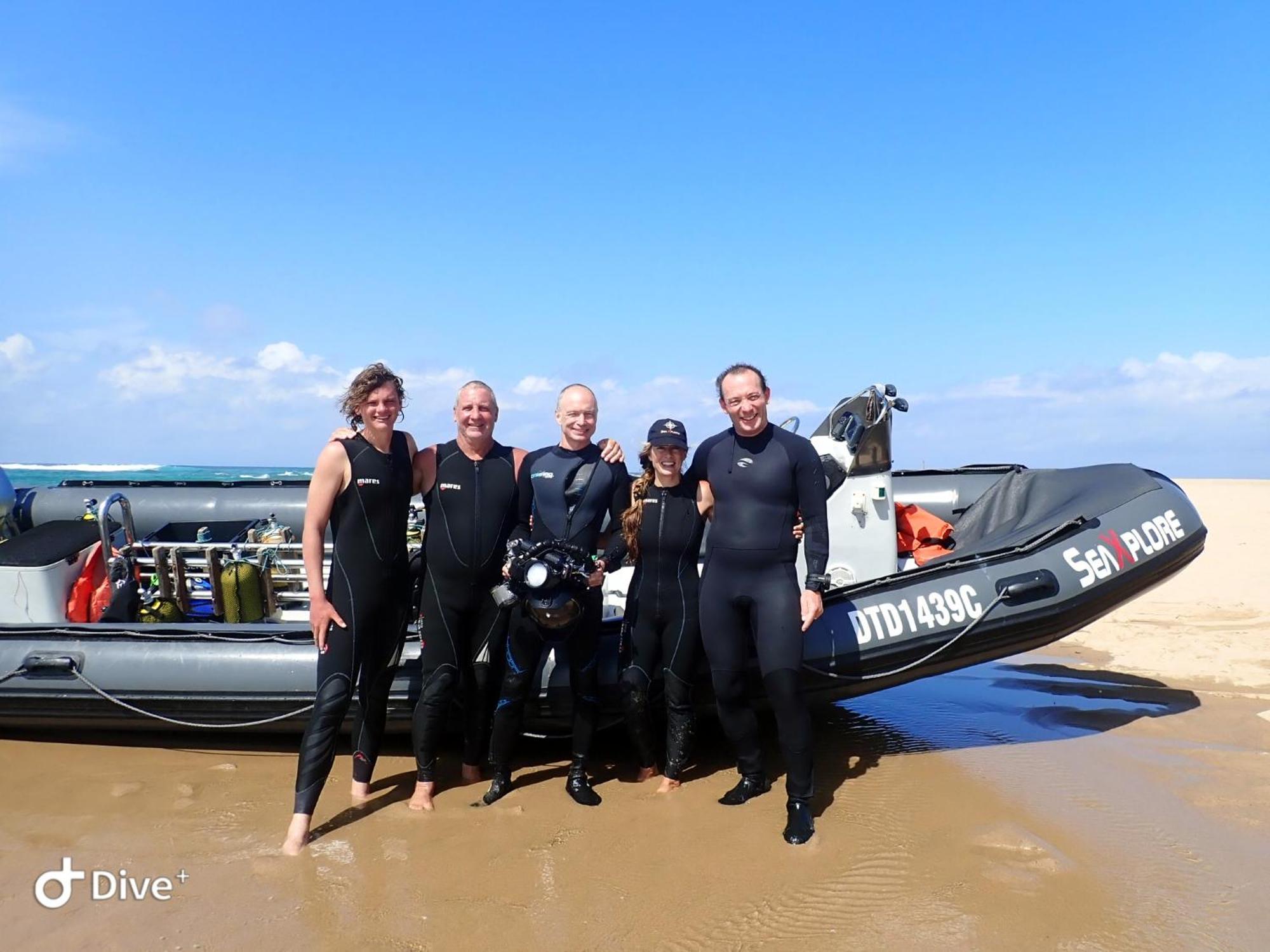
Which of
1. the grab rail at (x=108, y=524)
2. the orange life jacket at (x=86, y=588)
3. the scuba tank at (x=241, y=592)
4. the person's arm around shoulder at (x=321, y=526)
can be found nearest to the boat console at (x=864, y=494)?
the person's arm around shoulder at (x=321, y=526)

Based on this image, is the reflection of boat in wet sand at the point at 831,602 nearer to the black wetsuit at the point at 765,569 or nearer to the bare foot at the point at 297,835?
the black wetsuit at the point at 765,569

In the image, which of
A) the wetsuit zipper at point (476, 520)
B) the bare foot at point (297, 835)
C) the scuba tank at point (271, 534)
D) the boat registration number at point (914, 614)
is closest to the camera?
the bare foot at point (297, 835)

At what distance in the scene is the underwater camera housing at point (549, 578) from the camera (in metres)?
2.93

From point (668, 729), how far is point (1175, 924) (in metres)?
1.67

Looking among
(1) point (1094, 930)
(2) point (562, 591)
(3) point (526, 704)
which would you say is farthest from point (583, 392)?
(1) point (1094, 930)

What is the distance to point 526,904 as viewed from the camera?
98.2 inches

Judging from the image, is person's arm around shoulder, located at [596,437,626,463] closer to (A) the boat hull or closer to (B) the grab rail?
(A) the boat hull

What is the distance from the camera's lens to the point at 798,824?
2.86 meters

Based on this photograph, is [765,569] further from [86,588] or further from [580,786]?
[86,588]

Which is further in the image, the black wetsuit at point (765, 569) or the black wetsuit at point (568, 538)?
the black wetsuit at point (568, 538)

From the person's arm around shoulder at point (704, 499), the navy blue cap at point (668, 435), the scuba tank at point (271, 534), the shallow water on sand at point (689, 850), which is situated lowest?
the shallow water on sand at point (689, 850)

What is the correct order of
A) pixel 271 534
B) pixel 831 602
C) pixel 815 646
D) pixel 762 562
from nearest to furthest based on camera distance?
pixel 762 562, pixel 815 646, pixel 831 602, pixel 271 534

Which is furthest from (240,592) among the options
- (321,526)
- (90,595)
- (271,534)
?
(321,526)

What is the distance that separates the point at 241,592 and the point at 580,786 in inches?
88.9
